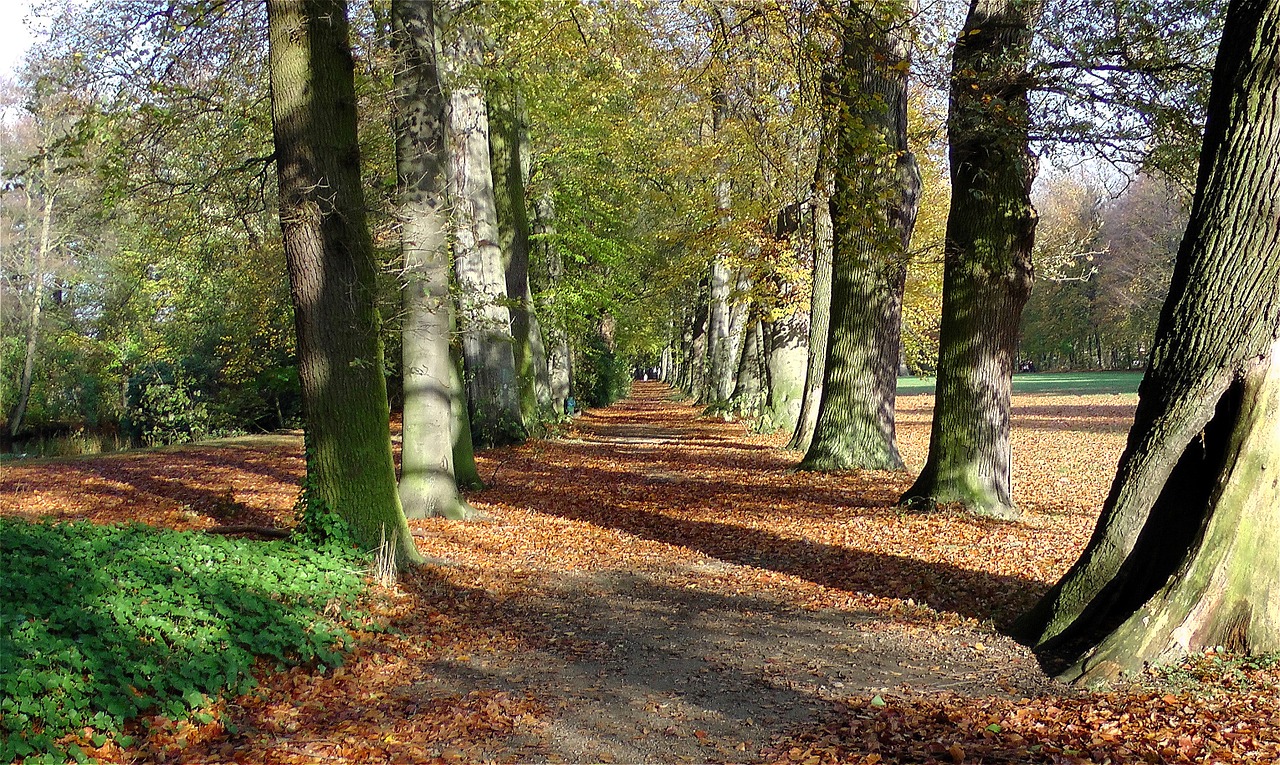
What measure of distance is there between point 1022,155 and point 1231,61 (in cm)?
470

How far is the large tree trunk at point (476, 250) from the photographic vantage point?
41.1ft

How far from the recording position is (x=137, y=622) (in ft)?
17.0

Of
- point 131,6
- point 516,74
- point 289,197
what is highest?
point 516,74

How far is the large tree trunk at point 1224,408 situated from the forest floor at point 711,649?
28 cm

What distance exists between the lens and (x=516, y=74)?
525 inches

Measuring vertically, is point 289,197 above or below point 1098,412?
above

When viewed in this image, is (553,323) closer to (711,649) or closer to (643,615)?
(643,615)

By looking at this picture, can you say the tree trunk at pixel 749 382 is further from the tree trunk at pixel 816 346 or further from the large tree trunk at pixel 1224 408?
the large tree trunk at pixel 1224 408

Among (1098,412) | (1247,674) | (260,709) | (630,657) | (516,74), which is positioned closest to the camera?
(1247,674)

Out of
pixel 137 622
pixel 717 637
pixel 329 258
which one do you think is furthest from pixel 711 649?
pixel 329 258

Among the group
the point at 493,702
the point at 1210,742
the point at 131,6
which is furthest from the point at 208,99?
the point at 1210,742

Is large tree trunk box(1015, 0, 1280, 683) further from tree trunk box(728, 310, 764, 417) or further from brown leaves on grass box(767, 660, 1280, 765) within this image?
tree trunk box(728, 310, 764, 417)

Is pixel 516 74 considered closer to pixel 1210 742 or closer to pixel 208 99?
pixel 208 99

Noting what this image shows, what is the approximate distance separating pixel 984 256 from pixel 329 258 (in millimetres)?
6905
